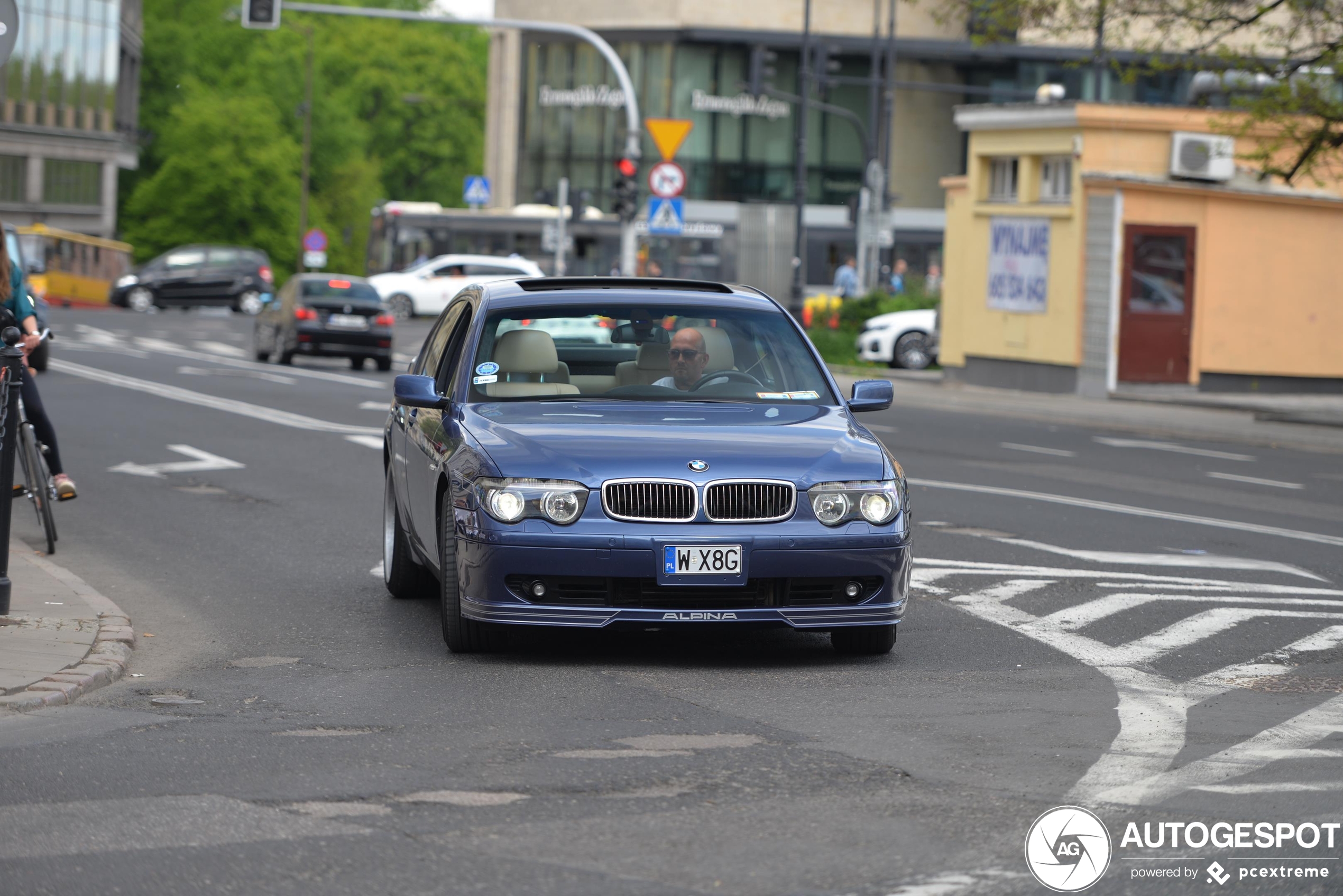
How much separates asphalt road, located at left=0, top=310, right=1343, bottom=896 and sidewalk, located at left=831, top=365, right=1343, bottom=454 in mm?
10672

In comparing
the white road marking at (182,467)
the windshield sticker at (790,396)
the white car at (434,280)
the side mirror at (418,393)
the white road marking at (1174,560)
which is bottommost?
the white road marking at (182,467)

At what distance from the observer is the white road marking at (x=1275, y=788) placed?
19.1ft

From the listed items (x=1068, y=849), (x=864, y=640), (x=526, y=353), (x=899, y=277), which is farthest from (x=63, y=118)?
(x=1068, y=849)

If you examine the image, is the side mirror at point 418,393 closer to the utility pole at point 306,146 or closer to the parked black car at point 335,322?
the parked black car at point 335,322

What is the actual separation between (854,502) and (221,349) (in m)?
32.4

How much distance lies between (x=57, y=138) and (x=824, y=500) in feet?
250

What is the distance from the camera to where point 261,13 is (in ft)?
111

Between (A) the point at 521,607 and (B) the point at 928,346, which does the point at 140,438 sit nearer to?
(A) the point at 521,607

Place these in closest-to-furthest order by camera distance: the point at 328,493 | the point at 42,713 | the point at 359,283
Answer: the point at 42,713 → the point at 328,493 → the point at 359,283

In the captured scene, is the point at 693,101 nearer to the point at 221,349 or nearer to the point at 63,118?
the point at 63,118

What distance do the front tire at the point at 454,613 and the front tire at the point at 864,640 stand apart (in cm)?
137

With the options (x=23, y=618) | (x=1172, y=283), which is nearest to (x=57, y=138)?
(x=1172, y=283)

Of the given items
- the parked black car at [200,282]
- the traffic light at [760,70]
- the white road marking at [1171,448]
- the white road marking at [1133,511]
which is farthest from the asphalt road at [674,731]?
the parked black car at [200,282]

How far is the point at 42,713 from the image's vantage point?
6.96 m
